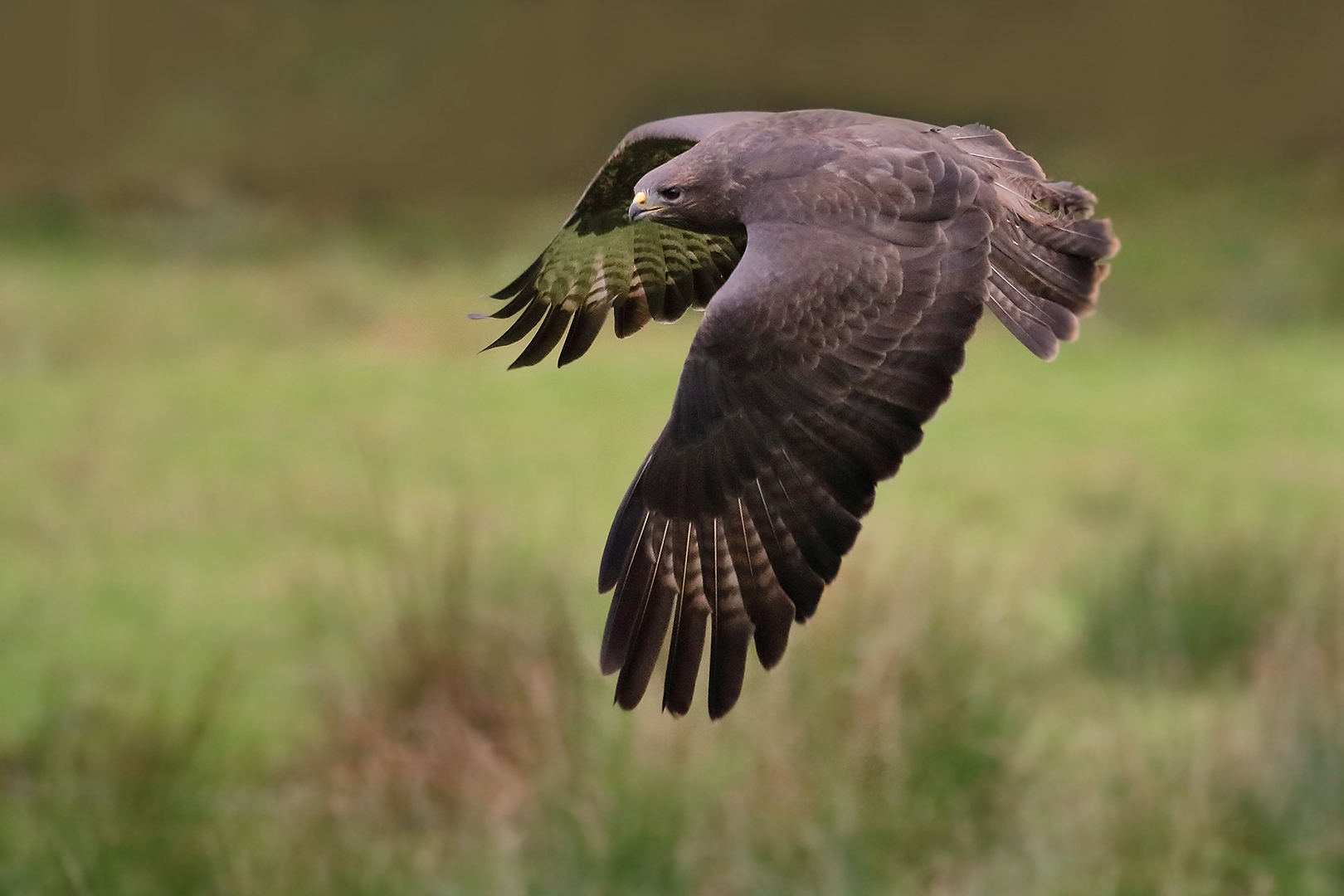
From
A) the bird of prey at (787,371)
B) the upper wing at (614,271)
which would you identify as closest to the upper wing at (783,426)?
the bird of prey at (787,371)

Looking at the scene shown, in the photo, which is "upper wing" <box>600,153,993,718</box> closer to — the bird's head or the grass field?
the bird's head

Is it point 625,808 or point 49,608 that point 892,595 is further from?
point 49,608

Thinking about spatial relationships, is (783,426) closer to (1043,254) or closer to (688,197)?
(688,197)

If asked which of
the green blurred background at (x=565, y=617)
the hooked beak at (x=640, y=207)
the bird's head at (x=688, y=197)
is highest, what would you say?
the bird's head at (x=688, y=197)

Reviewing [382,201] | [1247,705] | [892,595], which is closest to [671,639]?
[892,595]

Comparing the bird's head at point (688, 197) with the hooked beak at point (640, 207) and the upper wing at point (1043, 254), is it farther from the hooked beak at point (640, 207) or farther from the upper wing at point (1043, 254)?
the upper wing at point (1043, 254)

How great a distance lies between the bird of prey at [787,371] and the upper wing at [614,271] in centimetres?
42

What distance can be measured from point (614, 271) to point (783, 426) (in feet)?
2.47

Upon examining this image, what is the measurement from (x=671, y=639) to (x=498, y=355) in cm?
1422

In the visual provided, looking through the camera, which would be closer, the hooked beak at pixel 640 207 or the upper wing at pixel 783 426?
the upper wing at pixel 783 426

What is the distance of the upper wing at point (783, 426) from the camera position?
297cm

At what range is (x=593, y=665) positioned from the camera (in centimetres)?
707

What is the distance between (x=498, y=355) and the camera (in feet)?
56.4

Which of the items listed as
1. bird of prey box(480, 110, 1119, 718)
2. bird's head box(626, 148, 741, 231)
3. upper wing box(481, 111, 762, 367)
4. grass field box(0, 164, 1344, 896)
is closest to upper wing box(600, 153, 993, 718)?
bird of prey box(480, 110, 1119, 718)
